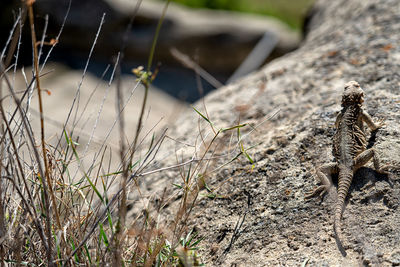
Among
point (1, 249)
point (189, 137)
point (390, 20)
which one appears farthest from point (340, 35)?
point (1, 249)

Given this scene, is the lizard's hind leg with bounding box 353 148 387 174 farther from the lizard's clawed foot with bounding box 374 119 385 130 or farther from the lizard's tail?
the lizard's clawed foot with bounding box 374 119 385 130

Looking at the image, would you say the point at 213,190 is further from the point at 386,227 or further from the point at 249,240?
the point at 386,227

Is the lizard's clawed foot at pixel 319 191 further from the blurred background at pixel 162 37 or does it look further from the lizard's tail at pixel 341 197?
the blurred background at pixel 162 37

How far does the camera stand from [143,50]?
8320 mm

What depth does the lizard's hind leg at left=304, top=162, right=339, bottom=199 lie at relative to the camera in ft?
7.29

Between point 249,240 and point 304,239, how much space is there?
27 centimetres

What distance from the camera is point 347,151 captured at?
2320 millimetres

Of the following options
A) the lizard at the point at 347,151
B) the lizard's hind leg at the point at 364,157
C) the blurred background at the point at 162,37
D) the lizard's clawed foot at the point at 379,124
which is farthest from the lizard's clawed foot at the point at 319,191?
the blurred background at the point at 162,37

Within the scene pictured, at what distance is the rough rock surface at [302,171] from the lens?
2.02 m

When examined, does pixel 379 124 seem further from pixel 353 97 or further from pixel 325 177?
pixel 325 177

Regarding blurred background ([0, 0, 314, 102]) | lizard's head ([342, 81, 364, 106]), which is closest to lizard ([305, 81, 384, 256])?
lizard's head ([342, 81, 364, 106])

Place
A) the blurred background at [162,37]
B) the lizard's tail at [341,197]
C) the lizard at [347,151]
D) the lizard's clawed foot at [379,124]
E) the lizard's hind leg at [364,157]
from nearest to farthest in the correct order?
the lizard's tail at [341,197]
the lizard at [347,151]
the lizard's hind leg at [364,157]
the lizard's clawed foot at [379,124]
the blurred background at [162,37]

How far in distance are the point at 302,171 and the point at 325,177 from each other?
180 millimetres

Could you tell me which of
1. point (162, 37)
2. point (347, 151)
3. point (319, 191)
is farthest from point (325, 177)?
point (162, 37)
